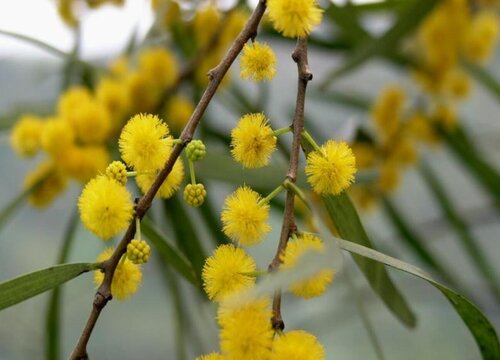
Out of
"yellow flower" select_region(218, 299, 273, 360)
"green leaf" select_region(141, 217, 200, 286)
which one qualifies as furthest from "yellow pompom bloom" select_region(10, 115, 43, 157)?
"yellow flower" select_region(218, 299, 273, 360)

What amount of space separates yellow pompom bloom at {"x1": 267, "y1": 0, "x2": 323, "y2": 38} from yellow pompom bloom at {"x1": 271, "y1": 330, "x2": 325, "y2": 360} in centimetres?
19

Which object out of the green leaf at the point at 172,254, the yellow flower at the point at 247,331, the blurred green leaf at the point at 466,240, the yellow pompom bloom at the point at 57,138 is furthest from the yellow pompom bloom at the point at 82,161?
the blurred green leaf at the point at 466,240

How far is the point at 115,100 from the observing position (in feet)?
3.05

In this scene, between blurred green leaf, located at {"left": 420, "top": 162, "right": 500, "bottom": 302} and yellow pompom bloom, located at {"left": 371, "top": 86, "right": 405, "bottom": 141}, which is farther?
blurred green leaf, located at {"left": 420, "top": 162, "right": 500, "bottom": 302}

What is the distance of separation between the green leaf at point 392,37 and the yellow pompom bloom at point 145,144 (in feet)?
1.58

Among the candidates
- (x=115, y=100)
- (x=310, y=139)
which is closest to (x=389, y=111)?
(x=115, y=100)

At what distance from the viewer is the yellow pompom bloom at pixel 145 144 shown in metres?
0.48

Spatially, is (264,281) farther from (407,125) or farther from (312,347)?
(407,125)

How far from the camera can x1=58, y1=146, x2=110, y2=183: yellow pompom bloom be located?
0.85 meters

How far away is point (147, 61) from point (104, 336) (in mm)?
953

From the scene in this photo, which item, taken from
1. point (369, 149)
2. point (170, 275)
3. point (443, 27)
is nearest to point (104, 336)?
point (170, 275)

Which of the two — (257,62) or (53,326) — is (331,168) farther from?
(53,326)

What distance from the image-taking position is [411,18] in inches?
34.9

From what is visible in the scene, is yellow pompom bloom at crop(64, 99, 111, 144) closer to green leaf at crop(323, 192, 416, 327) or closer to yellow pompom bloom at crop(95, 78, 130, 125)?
yellow pompom bloom at crop(95, 78, 130, 125)
